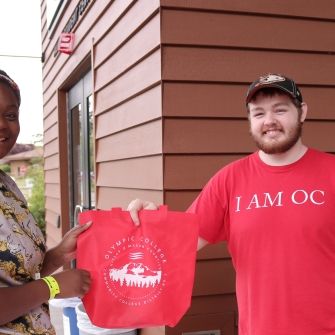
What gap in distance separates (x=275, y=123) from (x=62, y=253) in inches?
37.4

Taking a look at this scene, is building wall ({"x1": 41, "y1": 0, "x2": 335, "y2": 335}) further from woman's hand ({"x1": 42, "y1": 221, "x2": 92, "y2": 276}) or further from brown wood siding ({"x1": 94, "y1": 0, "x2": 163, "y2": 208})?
woman's hand ({"x1": 42, "y1": 221, "x2": 92, "y2": 276})

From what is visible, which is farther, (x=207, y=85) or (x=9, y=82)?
(x=207, y=85)

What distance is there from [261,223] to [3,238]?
0.91 meters

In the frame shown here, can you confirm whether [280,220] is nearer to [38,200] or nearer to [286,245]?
[286,245]

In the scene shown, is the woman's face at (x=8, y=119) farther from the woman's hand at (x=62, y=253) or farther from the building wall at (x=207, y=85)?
the building wall at (x=207, y=85)

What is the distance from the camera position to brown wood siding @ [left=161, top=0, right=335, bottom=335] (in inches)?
99.2

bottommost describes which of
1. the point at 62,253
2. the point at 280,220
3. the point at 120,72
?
the point at 62,253

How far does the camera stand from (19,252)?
140 cm

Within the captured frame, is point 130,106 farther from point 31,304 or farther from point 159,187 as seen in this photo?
point 31,304

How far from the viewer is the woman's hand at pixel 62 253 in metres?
1.72

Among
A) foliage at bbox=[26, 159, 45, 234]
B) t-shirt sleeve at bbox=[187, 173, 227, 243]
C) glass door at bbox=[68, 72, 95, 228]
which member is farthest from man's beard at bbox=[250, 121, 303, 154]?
foliage at bbox=[26, 159, 45, 234]

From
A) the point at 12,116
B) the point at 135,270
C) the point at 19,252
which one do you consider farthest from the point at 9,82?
the point at 135,270

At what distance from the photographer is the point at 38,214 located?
12.9 metres

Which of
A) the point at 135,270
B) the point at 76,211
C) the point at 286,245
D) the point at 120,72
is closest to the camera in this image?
the point at 286,245
